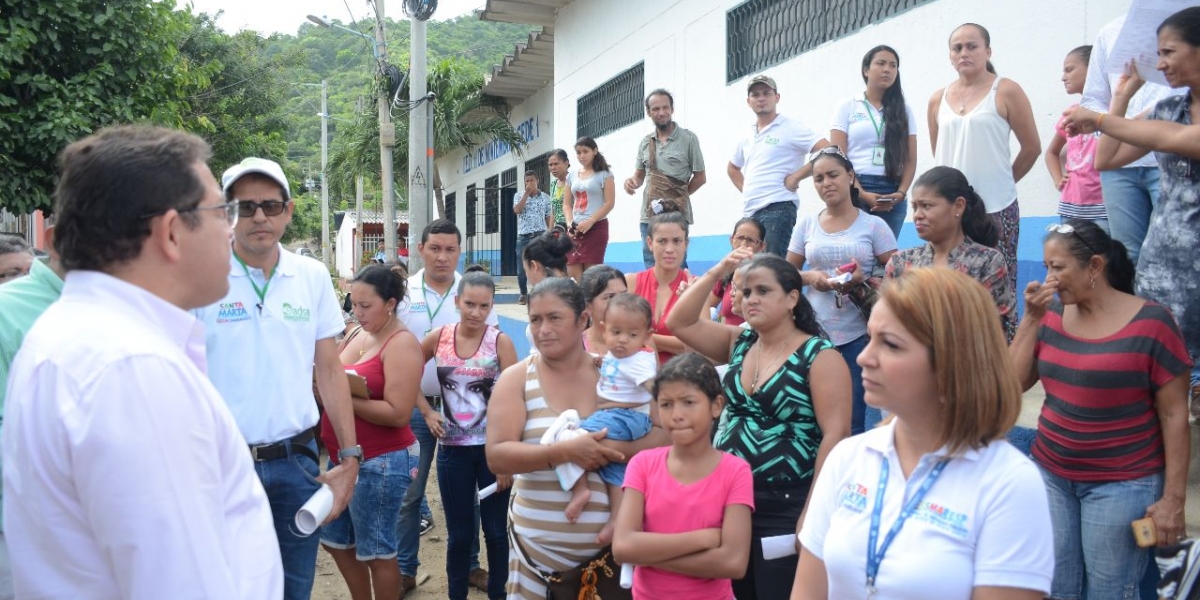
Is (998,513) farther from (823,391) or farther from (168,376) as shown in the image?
(168,376)

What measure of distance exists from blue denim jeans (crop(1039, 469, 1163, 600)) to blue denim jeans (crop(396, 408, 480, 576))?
2799 mm

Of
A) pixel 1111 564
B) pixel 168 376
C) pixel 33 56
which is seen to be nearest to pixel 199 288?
pixel 168 376

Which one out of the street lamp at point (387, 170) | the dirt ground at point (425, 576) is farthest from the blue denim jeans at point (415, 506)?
the street lamp at point (387, 170)

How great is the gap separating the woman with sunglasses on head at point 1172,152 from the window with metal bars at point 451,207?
25.0 m

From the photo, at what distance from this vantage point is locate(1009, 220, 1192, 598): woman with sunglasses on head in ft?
9.55

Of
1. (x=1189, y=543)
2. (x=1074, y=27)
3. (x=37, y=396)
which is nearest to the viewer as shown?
(x=37, y=396)

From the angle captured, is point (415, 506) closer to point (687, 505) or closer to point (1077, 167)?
point (687, 505)

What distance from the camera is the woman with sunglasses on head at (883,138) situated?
5.36 meters

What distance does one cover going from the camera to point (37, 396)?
1427 mm

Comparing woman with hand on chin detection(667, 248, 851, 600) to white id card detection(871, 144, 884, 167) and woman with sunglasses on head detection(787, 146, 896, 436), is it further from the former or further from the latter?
white id card detection(871, 144, 884, 167)

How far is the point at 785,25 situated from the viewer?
8602 millimetres

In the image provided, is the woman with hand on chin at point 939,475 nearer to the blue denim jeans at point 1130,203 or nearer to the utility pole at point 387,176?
the blue denim jeans at point 1130,203

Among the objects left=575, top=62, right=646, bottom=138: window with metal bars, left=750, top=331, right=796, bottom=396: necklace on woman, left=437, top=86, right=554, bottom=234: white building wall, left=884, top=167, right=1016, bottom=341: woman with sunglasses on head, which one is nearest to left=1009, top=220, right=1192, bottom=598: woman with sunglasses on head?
left=884, top=167, right=1016, bottom=341: woman with sunglasses on head

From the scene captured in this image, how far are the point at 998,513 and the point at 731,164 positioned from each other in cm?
541
